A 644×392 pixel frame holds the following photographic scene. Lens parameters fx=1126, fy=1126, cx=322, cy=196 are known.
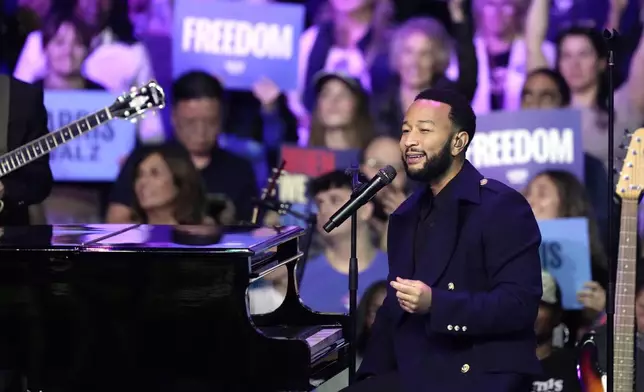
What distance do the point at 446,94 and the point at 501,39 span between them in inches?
114

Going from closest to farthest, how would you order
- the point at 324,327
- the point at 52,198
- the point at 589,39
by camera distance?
the point at 324,327, the point at 589,39, the point at 52,198

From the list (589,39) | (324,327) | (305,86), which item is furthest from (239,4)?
(324,327)

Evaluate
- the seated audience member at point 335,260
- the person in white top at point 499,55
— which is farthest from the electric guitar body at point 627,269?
the seated audience member at point 335,260

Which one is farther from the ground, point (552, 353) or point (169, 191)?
point (169, 191)

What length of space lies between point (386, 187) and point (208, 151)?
Result: 1.19 m

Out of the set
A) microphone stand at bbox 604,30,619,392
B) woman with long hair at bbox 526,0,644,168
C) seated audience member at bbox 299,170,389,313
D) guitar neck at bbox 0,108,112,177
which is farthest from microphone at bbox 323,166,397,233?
woman with long hair at bbox 526,0,644,168

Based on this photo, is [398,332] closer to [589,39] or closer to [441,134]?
[441,134]

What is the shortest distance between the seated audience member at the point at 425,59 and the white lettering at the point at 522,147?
33cm

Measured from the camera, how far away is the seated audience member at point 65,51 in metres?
7.52

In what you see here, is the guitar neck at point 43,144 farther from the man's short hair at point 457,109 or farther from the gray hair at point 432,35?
the gray hair at point 432,35

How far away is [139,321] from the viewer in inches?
164

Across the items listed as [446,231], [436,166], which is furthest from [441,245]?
[436,166]

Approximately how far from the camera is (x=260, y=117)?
24.0ft

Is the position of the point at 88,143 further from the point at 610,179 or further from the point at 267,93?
the point at 610,179
